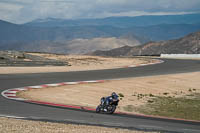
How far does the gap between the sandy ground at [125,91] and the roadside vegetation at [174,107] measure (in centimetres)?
48

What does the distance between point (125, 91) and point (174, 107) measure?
3.80 meters

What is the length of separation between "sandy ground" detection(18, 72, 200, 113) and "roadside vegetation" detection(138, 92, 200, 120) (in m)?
0.48

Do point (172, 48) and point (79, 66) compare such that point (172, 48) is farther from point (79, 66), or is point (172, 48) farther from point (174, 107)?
point (174, 107)

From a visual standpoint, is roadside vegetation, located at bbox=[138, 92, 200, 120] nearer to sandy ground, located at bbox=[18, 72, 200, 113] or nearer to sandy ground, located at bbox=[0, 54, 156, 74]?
sandy ground, located at bbox=[18, 72, 200, 113]

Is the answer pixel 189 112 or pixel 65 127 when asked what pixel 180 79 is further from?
pixel 65 127

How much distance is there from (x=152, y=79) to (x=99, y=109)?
41.0 feet

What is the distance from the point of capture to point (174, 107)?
1652 cm

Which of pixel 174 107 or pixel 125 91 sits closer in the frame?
pixel 174 107

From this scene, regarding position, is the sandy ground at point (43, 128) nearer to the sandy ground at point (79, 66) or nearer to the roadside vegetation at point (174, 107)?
the roadside vegetation at point (174, 107)

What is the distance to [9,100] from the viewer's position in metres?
14.5

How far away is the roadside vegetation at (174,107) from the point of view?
1480cm

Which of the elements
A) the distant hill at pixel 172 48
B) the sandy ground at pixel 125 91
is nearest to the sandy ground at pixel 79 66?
the sandy ground at pixel 125 91

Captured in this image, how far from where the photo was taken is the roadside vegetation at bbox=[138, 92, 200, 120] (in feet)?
48.5

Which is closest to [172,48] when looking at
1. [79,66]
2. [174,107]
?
[79,66]
